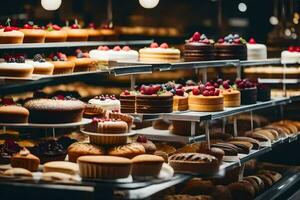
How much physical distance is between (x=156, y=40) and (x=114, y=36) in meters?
1.96

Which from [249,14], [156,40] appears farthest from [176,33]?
[249,14]

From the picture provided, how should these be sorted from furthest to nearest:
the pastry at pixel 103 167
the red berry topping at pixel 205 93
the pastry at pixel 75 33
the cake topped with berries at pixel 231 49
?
the pastry at pixel 75 33 < the cake topped with berries at pixel 231 49 < the red berry topping at pixel 205 93 < the pastry at pixel 103 167

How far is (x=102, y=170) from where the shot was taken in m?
5.00

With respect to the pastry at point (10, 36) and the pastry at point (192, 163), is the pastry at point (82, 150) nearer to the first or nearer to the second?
the pastry at point (192, 163)

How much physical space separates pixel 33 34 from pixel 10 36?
0.69m

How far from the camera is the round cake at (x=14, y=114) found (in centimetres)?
568

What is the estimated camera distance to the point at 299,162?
1002 cm

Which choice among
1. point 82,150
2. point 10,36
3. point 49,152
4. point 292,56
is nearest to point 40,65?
point 10,36

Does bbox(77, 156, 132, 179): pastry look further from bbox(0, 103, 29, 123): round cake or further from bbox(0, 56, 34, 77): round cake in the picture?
bbox(0, 56, 34, 77): round cake

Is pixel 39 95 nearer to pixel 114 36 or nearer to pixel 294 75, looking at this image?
pixel 114 36

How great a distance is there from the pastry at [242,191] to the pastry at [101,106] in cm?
162

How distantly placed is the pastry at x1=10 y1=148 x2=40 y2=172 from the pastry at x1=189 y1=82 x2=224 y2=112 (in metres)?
2.02

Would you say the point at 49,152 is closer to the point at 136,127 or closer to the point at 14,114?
the point at 14,114

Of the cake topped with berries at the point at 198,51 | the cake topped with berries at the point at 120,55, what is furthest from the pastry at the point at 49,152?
the cake topped with berries at the point at 198,51
